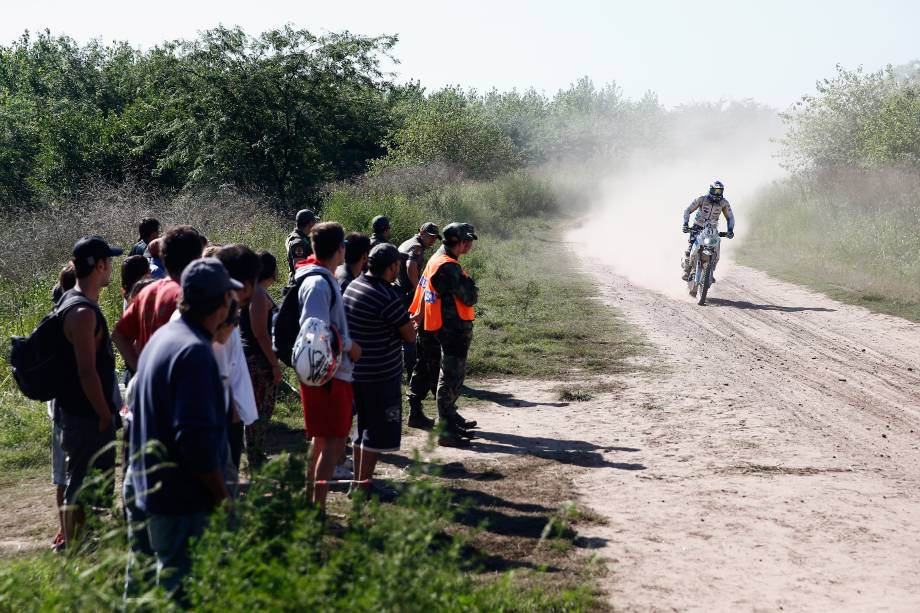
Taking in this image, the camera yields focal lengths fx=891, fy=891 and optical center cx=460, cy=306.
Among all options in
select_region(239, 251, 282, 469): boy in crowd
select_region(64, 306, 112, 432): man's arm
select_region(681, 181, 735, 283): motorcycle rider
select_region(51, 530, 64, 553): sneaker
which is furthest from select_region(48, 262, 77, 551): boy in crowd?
select_region(681, 181, 735, 283): motorcycle rider

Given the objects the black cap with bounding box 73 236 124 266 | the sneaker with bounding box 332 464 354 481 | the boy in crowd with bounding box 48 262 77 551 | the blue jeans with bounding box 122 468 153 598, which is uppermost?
the black cap with bounding box 73 236 124 266

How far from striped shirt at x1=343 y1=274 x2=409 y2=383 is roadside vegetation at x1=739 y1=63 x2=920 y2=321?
35.8ft

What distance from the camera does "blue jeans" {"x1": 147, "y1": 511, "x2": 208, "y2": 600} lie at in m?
3.49

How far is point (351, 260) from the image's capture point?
6.32 meters

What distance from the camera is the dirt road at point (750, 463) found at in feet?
16.6

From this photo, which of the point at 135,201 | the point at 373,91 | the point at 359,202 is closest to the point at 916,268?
the point at 359,202

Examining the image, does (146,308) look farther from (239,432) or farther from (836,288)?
(836,288)

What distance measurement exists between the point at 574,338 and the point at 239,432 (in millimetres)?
9046

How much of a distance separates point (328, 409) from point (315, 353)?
0.53 meters

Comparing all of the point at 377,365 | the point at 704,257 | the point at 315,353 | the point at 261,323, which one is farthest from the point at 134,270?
the point at 704,257

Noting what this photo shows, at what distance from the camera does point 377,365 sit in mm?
6113

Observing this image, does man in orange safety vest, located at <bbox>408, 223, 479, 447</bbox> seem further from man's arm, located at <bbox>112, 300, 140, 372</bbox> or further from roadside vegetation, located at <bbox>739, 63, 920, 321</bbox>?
roadside vegetation, located at <bbox>739, 63, 920, 321</bbox>

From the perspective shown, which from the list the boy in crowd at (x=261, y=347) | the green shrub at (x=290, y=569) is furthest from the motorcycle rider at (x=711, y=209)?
the green shrub at (x=290, y=569)

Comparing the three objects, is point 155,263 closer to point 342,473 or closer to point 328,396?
point 342,473
